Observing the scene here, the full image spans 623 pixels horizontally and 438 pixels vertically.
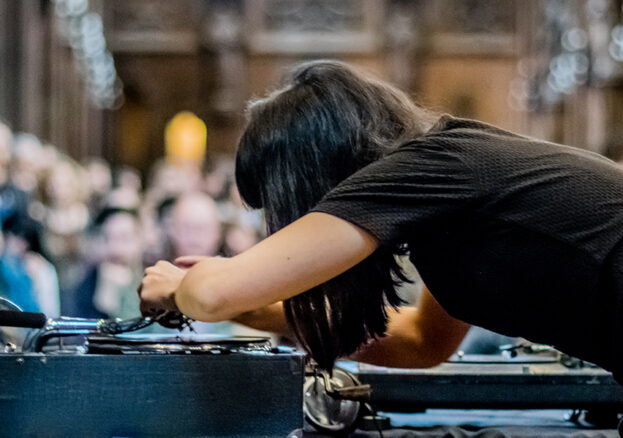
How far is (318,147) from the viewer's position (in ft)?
4.07

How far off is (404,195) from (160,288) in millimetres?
375

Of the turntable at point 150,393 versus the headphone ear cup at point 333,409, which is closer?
the turntable at point 150,393

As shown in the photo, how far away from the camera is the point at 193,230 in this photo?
3.51 meters

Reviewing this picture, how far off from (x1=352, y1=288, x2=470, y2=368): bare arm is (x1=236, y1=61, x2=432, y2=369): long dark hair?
20cm

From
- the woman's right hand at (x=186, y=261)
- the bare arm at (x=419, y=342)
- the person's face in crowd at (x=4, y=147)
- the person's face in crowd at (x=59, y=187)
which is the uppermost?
the woman's right hand at (x=186, y=261)

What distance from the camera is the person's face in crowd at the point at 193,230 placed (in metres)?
3.51

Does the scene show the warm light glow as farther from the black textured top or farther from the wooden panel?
the black textured top

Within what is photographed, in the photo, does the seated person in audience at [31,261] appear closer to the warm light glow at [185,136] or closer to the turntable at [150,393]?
the turntable at [150,393]

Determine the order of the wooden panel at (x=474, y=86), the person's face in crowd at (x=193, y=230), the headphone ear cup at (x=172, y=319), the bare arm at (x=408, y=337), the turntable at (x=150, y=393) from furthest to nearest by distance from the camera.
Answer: the wooden panel at (x=474, y=86) < the person's face in crowd at (x=193, y=230) < the bare arm at (x=408, y=337) < the headphone ear cup at (x=172, y=319) < the turntable at (x=150, y=393)

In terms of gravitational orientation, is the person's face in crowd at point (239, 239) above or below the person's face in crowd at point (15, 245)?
below

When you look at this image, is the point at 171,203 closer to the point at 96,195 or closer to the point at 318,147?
the point at 318,147

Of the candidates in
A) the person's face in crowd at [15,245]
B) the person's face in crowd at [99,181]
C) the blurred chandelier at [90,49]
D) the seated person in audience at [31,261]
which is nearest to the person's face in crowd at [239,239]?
the seated person in audience at [31,261]

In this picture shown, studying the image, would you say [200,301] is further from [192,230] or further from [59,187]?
[59,187]

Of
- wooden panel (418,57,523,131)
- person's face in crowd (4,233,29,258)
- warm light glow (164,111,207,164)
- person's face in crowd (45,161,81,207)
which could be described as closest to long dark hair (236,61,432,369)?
person's face in crowd (4,233,29,258)
